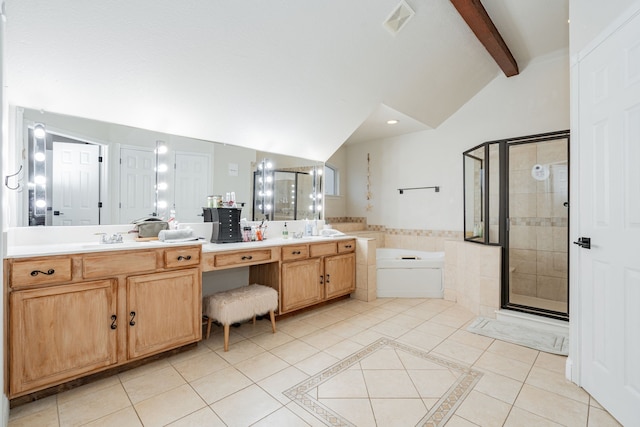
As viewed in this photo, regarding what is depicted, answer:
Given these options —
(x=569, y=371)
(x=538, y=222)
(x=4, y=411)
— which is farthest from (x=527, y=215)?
(x=4, y=411)

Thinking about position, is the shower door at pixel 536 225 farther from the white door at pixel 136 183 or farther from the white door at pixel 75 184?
the white door at pixel 75 184

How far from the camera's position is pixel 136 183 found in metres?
2.60

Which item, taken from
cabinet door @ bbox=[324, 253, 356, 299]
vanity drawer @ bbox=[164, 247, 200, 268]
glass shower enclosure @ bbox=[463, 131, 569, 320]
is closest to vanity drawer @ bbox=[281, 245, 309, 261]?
cabinet door @ bbox=[324, 253, 356, 299]

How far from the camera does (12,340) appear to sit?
63.4 inches

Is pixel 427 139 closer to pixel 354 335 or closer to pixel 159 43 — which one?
pixel 354 335

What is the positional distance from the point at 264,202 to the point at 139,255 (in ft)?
5.36

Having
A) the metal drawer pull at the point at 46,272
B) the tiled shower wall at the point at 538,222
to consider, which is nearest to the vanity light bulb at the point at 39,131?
the metal drawer pull at the point at 46,272

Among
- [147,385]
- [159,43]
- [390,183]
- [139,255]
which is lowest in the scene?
[147,385]

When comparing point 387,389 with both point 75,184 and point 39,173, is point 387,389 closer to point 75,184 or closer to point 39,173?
point 75,184

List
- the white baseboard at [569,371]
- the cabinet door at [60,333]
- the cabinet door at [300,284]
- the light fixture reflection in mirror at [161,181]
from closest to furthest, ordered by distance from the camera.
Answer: the cabinet door at [60,333] → the white baseboard at [569,371] → the light fixture reflection in mirror at [161,181] → the cabinet door at [300,284]

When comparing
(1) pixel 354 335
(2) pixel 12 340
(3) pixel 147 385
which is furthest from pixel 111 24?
(1) pixel 354 335

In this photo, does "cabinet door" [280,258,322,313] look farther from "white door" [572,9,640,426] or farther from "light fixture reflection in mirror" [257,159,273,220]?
"white door" [572,9,640,426]

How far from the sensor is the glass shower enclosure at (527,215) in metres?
3.28

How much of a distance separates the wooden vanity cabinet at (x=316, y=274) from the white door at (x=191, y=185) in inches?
38.1
